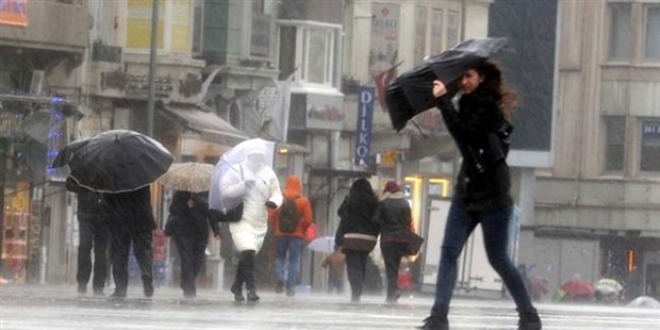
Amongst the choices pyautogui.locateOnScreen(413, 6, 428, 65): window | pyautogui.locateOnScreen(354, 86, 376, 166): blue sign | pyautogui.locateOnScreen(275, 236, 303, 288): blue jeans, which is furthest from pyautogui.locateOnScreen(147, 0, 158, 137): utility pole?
pyautogui.locateOnScreen(413, 6, 428, 65): window

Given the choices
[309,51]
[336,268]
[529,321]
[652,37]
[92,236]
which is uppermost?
[652,37]

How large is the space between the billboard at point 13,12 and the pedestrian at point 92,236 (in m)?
17.6

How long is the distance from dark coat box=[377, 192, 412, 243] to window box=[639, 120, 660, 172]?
49856 mm

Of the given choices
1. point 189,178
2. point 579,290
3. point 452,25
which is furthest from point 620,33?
point 189,178

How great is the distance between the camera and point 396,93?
46.4 feet

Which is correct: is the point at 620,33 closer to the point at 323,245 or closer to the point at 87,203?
the point at 323,245

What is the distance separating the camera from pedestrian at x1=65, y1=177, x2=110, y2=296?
2477cm

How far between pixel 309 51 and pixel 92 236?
32.1 metres

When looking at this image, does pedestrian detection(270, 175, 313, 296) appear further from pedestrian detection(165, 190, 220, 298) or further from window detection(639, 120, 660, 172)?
window detection(639, 120, 660, 172)

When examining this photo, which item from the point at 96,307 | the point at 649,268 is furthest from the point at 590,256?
the point at 96,307

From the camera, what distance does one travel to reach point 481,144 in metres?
13.8

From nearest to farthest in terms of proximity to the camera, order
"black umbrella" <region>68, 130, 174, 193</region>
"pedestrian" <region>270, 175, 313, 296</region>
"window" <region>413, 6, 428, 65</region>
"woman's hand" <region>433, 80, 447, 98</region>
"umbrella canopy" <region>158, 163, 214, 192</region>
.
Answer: "woman's hand" <region>433, 80, 447, 98</region> < "black umbrella" <region>68, 130, 174, 193</region> < "umbrella canopy" <region>158, 163, 214, 192</region> < "pedestrian" <region>270, 175, 313, 296</region> < "window" <region>413, 6, 428, 65</region>

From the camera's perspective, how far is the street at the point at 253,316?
15031 millimetres

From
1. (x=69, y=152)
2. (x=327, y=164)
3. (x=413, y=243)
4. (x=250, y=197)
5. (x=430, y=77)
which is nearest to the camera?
(x=430, y=77)
